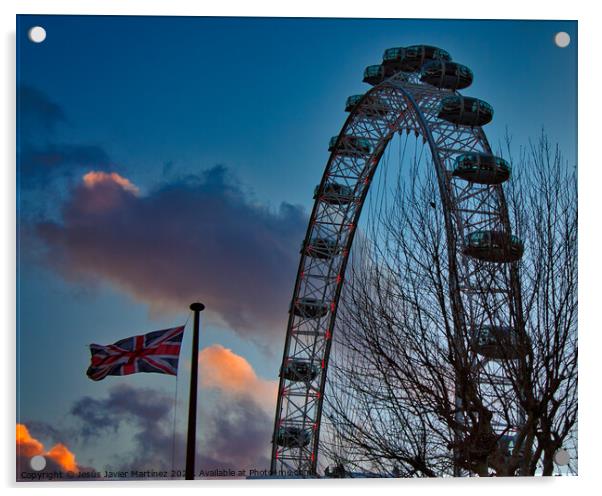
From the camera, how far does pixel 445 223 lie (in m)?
14.3

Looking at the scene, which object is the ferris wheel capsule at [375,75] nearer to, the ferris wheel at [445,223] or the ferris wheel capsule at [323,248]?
the ferris wheel at [445,223]

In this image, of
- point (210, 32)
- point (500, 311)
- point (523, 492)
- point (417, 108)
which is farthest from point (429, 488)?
point (417, 108)

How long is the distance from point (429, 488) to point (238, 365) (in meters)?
4.10

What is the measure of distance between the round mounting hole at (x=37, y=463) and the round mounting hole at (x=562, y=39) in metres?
8.95

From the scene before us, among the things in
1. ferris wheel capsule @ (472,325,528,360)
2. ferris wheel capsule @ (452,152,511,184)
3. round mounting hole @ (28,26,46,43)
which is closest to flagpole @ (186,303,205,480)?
ferris wheel capsule @ (472,325,528,360)

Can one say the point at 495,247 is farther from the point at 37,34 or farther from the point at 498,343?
the point at 37,34

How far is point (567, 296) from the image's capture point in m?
13.4

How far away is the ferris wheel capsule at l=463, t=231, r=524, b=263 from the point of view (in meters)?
13.8

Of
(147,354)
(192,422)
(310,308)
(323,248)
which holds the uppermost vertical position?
(323,248)

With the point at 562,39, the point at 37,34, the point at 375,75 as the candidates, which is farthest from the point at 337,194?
the point at 37,34

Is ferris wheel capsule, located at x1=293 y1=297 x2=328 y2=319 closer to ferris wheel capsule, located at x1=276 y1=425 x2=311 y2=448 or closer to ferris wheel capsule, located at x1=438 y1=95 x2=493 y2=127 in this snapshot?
ferris wheel capsule, located at x1=276 y1=425 x2=311 y2=448

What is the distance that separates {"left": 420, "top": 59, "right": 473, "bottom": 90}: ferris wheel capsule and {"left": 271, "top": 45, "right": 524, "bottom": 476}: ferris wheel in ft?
0.11

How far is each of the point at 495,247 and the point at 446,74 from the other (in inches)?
258
